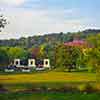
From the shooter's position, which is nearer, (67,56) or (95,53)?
(95,53)

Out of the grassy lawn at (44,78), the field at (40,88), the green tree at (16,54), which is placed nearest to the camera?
the field at (40,88)

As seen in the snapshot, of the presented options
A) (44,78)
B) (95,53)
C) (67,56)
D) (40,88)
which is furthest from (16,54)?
(40,88)

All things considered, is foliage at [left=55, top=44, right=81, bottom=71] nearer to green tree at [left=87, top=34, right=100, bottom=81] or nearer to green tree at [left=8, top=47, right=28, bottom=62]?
green tree at [left=87, top=34, right=100, bottom=81]

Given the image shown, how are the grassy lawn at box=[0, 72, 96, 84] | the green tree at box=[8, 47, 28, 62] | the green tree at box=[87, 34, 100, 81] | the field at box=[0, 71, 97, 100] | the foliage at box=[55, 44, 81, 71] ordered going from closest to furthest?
1. the field at box=[0, 71, 97, 100]
2. the green tree at box=[87, 34, 100, 81]
3. the grassy lawn at box=[0, 72, 96, 84]
4. the foliage at box=[55, 44, 81, 71]
5. the green tree at box=[8, 47, 28, 62]

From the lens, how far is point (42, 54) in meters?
197

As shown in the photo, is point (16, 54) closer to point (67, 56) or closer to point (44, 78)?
point (67, 56)

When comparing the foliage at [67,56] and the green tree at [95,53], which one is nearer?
the green tree at [95,53]

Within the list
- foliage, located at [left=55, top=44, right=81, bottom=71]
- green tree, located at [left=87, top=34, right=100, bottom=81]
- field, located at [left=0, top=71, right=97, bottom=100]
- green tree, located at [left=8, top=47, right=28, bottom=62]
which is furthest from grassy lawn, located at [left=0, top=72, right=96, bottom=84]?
green tree, located at [left=8, top=47, right=28, bottom=62]

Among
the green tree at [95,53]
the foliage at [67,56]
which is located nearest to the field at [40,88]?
the green tree at [95,53]

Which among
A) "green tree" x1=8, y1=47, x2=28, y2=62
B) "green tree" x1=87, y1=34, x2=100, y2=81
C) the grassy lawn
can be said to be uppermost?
"green tree" x1=8, y1=47, x2=28, y2=62

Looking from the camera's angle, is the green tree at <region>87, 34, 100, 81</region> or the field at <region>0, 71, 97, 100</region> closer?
the field at <region>0, 71, 97, 100</region>

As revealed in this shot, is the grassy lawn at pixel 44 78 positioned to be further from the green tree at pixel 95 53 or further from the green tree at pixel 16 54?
the green tree at pixel 16 54

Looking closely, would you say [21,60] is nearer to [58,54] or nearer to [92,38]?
[58,54]

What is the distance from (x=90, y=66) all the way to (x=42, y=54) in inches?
5773
